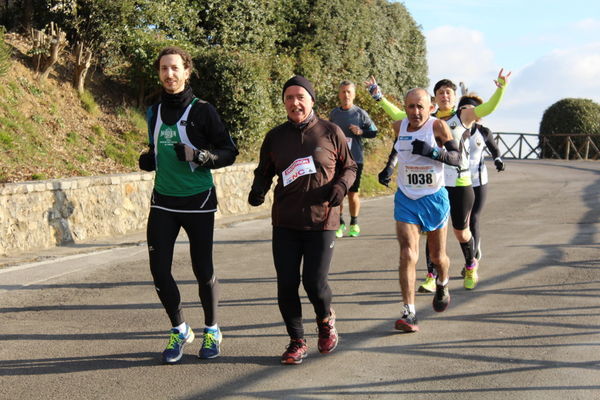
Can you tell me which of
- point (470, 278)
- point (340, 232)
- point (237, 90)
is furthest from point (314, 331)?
point (237, 90)

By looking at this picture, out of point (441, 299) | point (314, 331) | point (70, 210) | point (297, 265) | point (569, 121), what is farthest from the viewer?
point (569, 121)

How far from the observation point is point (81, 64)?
47.9 feet

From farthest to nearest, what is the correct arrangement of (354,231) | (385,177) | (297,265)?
(354,231) < (385,177) < (297,265)

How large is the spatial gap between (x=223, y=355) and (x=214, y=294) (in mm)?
445

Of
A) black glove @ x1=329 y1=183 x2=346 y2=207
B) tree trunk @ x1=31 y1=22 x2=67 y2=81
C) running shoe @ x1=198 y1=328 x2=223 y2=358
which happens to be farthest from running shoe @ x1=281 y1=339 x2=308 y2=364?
tree trunk @ x1=31 y1=22 x2=67 y2=81

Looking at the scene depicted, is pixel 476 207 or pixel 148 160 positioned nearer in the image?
pixel 148 160

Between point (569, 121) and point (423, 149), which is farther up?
point (569, 121)

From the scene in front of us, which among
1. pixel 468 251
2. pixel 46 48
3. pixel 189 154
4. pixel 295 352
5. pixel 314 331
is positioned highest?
pixel 46 48

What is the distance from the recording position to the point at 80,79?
1480 centimetres

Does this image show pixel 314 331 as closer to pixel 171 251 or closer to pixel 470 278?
pixel 171 251

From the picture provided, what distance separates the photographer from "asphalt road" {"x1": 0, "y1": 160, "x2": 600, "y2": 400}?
4.95 m

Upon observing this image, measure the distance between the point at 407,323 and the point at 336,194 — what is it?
143 cm

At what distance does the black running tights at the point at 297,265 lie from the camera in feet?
17.8

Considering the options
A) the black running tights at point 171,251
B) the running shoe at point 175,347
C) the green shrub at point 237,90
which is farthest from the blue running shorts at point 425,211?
the green shrub at point 237,90
